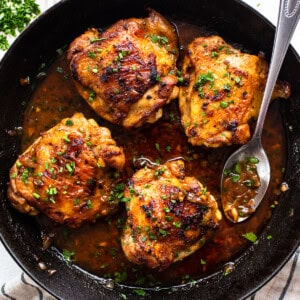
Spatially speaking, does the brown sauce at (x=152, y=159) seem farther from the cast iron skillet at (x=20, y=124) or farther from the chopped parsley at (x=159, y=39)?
the chopped parsley at (x=159, y=39)

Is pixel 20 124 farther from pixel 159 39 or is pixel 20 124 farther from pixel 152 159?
pixel 159 39

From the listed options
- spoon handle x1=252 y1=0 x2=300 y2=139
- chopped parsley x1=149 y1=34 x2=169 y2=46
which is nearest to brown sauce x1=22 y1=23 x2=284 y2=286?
chopped parsley x1=149 y1=34 x2=169 y2=46

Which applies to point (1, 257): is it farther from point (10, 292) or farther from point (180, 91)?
point (180, 91)

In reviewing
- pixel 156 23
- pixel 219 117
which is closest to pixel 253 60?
pixel 219 117

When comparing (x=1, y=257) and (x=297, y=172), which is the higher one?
(x=1, y=257)

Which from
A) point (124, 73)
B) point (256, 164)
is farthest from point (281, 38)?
point (124, 73)

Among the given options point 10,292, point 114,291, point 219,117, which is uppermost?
point 219,117

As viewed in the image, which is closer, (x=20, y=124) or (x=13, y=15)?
(x=20, y=124)
